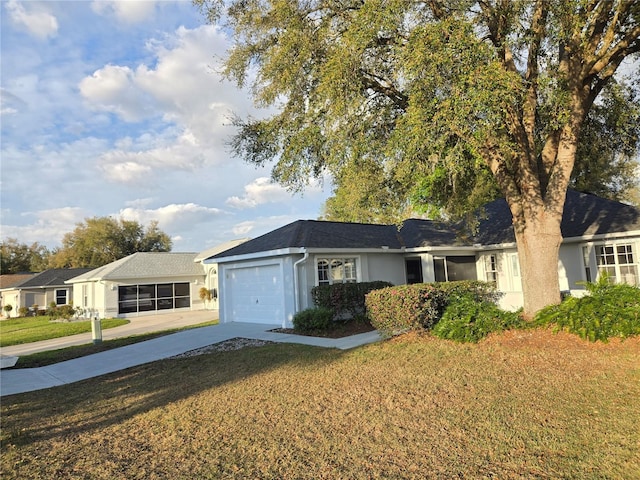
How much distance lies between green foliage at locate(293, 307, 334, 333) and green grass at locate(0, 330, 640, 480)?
3.82 m

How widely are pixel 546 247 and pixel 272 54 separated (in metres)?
8.09

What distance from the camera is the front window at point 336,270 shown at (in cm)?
1550

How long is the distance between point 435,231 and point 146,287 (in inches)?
720

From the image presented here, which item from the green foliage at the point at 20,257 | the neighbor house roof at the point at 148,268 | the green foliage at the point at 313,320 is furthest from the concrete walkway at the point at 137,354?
the green foliage at the point at 20,257

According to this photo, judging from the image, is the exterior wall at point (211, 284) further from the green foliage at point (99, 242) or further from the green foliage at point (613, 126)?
the green foliage at point (99, 242)

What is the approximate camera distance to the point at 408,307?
1056 centimetres

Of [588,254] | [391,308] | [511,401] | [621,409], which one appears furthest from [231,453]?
[588,254]

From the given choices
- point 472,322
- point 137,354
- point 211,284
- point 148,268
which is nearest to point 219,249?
point 211,284

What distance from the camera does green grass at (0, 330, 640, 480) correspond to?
13.7 ft

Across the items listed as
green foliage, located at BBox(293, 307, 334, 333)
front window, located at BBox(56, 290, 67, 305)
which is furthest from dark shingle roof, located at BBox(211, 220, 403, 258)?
front window, located at BBox(56, 290, 67, 305)

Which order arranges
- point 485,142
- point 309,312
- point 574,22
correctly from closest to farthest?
point 574,22, point 485,142, point 309,312

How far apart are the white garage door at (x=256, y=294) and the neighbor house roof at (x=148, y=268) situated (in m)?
11.4

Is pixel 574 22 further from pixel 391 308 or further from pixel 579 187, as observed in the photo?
pixel 579 187

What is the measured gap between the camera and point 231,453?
461cm
